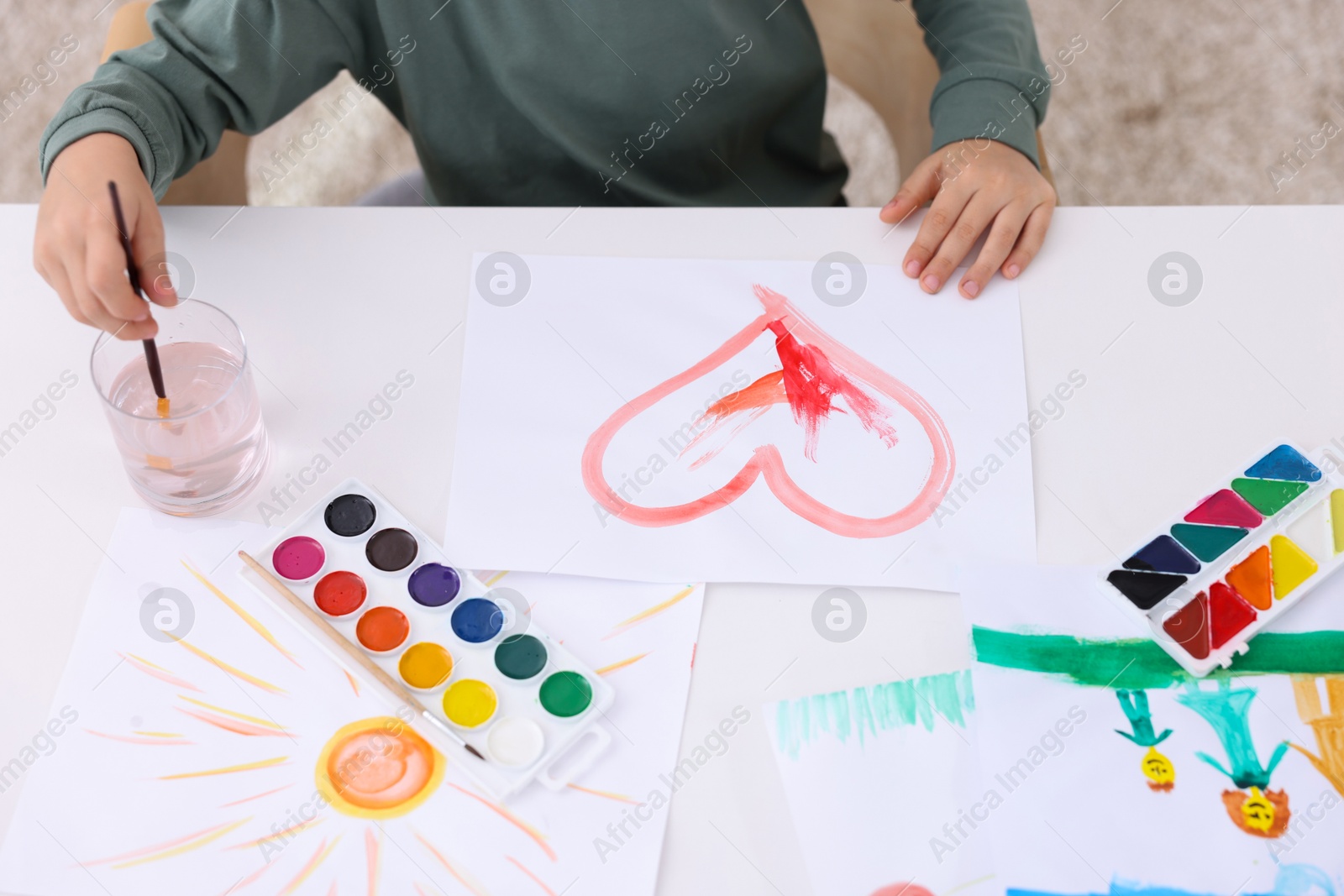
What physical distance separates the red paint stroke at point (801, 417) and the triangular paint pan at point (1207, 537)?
0.53ft

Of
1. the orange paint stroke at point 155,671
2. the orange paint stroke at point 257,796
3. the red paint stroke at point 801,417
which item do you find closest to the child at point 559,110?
the red paint stroke at point 801,417

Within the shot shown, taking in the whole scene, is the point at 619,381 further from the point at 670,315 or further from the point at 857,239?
the point at 857,239

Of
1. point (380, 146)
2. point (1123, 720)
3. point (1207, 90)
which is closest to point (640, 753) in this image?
point (1123, 720)

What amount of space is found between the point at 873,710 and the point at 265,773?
377 mm

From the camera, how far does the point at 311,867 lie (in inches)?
23.5

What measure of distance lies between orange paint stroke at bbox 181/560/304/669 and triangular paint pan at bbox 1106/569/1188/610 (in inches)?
21.4

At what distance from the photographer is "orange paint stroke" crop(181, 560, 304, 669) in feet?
2.18

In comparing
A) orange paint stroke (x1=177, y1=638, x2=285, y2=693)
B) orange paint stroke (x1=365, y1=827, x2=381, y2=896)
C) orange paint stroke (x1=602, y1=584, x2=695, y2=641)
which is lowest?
orange paint stroke (x1=365, y1=827, x2=381, y2=896)

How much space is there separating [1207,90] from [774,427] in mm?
1485

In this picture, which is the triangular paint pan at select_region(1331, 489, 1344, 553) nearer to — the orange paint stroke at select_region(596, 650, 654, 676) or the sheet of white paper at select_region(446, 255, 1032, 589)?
the sheet of white paper at select_region(446, 255, 1032, 589)

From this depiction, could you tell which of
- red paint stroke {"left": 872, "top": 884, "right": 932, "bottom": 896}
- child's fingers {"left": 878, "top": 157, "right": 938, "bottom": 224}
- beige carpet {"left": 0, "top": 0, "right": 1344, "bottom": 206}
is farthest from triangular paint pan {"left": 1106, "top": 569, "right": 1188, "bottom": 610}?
beige carpet {"left": 0, "top": 0, "right": 1344, "bottom": 206}

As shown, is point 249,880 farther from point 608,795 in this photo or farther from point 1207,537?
point 1207,537

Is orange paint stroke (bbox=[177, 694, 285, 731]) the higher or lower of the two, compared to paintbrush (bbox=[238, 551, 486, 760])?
lower

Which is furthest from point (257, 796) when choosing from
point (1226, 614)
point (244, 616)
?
point (1226, 614)
